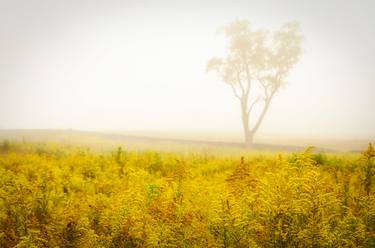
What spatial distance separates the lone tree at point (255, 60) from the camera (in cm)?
4225

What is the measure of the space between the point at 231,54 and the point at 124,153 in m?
28.1

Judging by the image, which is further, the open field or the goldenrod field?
the open field

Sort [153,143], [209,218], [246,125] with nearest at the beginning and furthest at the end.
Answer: [209,218] < [153,143] < [246,125]

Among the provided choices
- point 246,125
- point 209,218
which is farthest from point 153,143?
point 209,218

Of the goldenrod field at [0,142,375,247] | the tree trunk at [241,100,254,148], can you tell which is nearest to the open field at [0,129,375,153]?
the tree trunk at [241,100,254,148]

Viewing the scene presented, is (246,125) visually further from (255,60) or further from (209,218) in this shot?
(209,218)

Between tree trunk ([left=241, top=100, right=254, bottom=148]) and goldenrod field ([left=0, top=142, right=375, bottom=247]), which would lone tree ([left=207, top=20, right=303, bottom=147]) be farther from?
goldenrod field ([left=0, top=142, right=375, bottom=247])

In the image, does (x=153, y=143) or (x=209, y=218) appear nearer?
(x=209, y=218)

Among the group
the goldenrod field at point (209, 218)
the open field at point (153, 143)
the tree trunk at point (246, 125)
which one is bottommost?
the goldenrod field at point (209, 218)

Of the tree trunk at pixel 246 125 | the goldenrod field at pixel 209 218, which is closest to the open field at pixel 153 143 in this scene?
the tree trunk at pixel 246 125

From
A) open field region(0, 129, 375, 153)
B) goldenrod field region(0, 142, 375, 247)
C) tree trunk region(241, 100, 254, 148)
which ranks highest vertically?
tree trunk region(241, 100, 254, 148)

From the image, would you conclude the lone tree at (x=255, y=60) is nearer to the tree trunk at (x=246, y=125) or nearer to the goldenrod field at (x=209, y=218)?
the tree trunk at (x=246, y=125)

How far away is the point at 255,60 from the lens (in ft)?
139

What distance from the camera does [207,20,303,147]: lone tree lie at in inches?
1663
